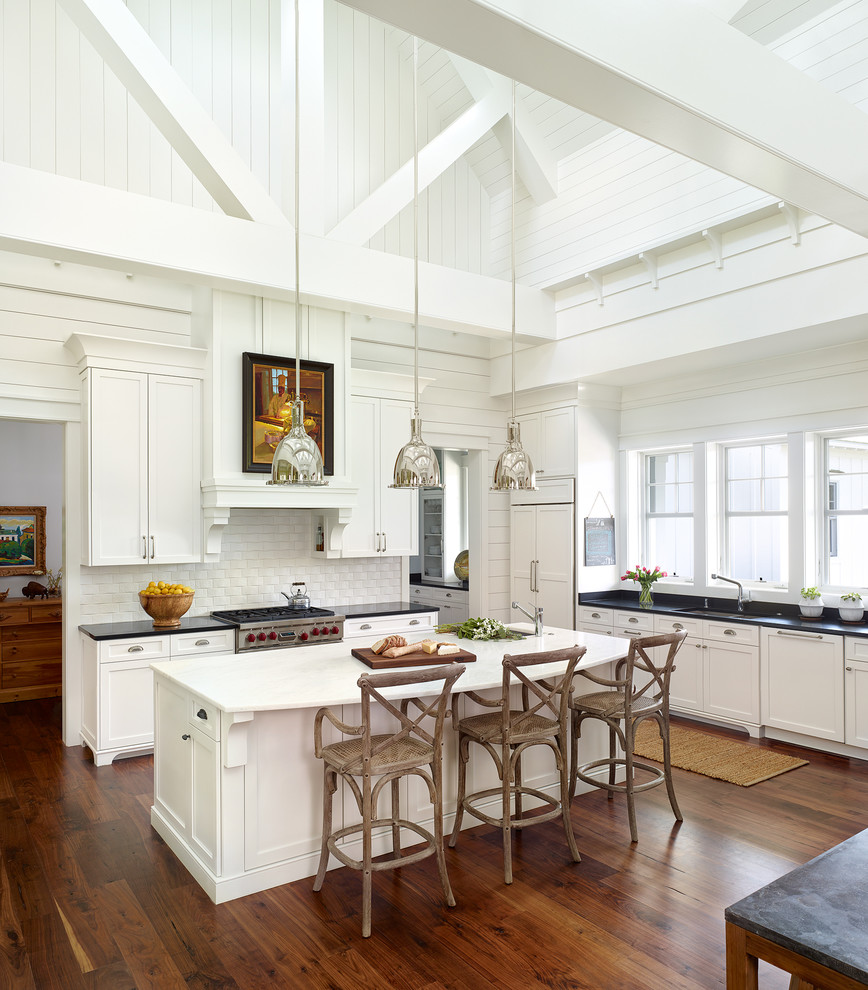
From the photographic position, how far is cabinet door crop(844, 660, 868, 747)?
4.93m

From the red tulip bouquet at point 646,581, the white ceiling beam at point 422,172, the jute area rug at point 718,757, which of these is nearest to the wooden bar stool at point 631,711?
the jute area rug at point 718,757

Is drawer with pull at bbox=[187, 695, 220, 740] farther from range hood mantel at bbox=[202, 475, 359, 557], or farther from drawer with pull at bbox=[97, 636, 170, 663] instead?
range hood mantel at bbox=[202, 475, 359, 557]

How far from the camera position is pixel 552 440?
23.8ft

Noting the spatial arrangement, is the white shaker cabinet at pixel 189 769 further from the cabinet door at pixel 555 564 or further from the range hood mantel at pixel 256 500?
the cabinet door at pixel 555 564

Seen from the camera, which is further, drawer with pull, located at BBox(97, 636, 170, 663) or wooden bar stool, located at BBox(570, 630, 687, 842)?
drawer with pull, located at BBox(97, 636, 170, 663)

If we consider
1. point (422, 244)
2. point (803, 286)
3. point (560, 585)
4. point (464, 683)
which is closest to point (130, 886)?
point (464, 683)

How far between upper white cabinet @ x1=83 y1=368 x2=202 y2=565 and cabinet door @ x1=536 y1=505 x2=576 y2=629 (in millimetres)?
3413

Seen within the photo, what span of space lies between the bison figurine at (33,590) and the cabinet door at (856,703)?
23.2 ft

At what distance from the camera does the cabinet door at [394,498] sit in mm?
6555

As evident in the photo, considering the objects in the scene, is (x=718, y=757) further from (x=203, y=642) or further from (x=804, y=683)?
(x=203, y=642)

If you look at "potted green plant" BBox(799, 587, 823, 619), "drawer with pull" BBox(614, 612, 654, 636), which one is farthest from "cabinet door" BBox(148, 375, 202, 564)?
"potted green plant" BBox(799, 587, 823, 619)

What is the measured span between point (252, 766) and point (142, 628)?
8.06ft

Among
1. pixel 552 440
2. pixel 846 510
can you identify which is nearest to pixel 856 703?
pixel 846 510

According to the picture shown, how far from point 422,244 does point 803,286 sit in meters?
3.61
